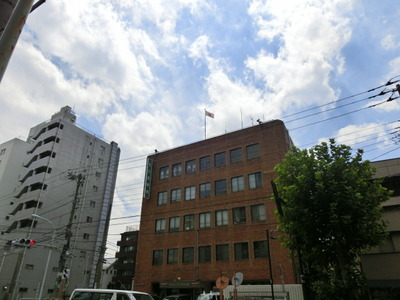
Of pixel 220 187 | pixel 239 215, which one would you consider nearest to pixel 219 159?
pixel 220 187

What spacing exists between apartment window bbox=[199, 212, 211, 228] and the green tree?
60.3ft

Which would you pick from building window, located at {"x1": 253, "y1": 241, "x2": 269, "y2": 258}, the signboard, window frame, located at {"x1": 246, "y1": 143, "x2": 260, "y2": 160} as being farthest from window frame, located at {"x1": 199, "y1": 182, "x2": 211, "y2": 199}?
building window, located at {"x1": 253, "y1": 241, "x2": 269, "y2": 258}

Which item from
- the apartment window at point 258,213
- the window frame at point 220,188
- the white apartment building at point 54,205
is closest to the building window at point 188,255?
the window frame at point 220,188

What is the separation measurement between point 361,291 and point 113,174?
171 feet

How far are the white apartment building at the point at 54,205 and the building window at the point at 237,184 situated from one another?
20.3m

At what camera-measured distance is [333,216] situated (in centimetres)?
1443

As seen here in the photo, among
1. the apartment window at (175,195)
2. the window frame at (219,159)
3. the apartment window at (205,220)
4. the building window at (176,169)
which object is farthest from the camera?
the building window at (176,169)

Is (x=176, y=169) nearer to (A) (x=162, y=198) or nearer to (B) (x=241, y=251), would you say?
(A) (x=162, y=198)

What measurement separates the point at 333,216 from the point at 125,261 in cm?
7565

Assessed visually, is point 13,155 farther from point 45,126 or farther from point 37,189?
point 37,189

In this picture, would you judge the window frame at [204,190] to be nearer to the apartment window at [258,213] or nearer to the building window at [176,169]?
the building window at [176,169]

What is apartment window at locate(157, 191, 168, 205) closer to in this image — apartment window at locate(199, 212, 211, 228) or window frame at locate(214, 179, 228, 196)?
apartment window at locate(199, 212, 211, 228)

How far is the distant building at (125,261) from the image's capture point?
7688cm

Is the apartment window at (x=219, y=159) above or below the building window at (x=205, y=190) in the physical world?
above
